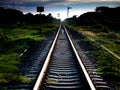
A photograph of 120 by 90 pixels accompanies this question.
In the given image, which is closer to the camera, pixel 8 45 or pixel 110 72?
pixel 110 72

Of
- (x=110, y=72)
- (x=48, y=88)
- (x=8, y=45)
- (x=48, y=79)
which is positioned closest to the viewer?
(x=48, y=88)

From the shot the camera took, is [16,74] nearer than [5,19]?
Yes

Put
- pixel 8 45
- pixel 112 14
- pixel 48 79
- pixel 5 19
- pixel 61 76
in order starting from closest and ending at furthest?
1. pixel 48 79
2. pixel 61 76
3. pixel 8 45
4. pixel 5 19
5. pixel 112 14

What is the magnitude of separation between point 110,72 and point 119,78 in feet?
2.98

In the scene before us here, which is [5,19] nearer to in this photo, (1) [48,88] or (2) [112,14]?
(2) [112,14]

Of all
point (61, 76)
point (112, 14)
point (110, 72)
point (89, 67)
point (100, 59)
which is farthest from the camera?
point (112, 14)

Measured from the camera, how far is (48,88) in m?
7.62

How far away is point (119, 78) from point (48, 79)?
7.66 ft

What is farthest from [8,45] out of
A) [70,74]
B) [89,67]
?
[70,74]

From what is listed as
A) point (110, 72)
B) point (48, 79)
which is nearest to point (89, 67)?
point (110, 72)

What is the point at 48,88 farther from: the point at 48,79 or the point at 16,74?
the point at 16,74

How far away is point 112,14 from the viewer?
335 feet

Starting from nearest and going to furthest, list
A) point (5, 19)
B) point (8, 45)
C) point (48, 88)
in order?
point (48, 88) → point (8, 45) → point (5, 19)

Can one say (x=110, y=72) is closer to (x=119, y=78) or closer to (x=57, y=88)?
(x=119, y=78)
